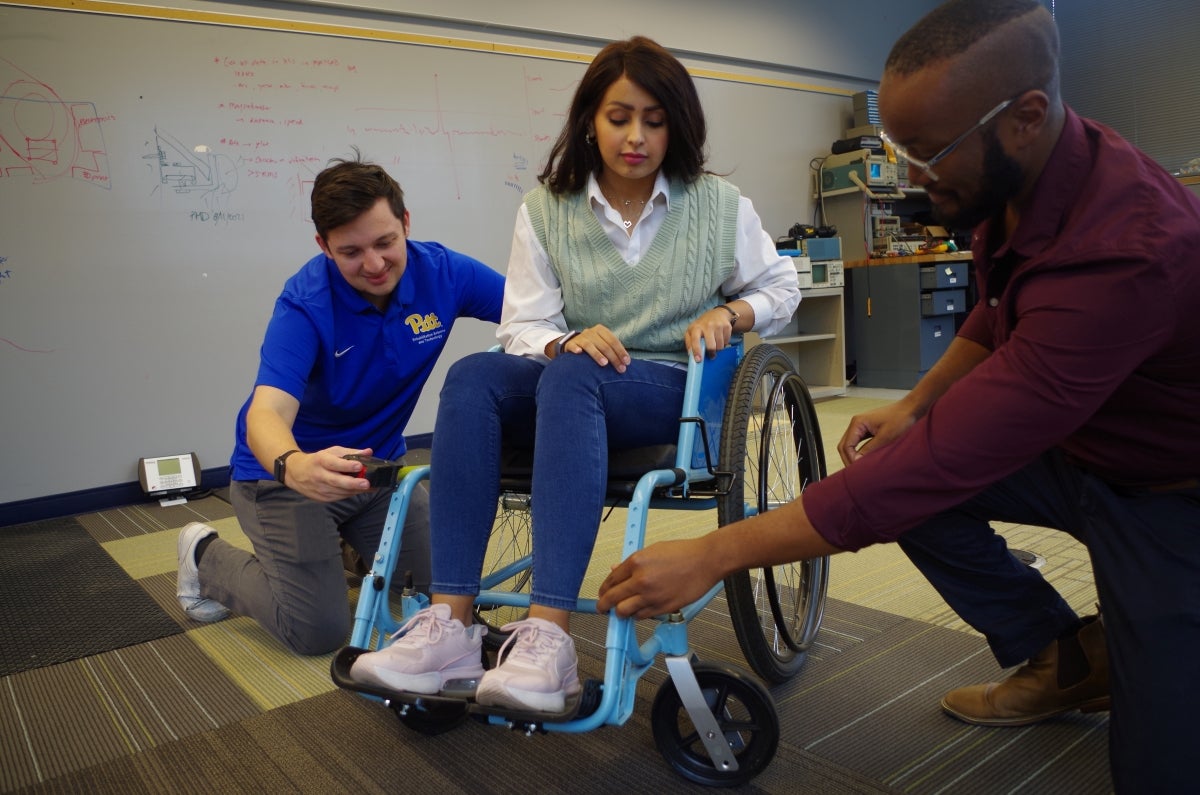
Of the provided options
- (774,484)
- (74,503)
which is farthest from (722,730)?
(74,503)

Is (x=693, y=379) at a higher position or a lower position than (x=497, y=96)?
lower

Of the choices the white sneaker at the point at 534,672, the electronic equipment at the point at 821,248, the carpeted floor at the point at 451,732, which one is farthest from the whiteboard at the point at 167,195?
the white sneaker at the point at 534,672

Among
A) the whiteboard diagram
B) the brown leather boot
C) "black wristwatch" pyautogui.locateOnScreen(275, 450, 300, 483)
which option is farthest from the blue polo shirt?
the whiteboard diagram

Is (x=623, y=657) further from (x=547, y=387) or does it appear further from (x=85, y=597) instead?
(x=85, y=597)

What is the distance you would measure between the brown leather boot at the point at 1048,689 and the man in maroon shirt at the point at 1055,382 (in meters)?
0.29

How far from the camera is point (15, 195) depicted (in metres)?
3.04

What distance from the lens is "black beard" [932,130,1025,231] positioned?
0.89 metres

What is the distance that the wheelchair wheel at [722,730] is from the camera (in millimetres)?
1105

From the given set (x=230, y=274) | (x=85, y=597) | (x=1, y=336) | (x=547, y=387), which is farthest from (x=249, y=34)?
(x=547, y=387)

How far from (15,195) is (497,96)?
6.70 feet

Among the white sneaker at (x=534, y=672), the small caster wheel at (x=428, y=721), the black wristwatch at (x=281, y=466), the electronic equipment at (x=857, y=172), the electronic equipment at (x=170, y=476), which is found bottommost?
the small caster wheel at (x=428, y=721)

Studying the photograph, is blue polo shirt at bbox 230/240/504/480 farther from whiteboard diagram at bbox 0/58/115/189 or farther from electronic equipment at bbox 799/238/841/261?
electronic equipment at bbox 799/238/841/261

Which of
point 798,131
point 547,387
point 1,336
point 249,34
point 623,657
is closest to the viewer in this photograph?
point 623,657

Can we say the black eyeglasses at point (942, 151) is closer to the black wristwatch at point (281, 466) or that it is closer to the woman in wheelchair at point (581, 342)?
the woman in wheelchair at point (581, 342)
